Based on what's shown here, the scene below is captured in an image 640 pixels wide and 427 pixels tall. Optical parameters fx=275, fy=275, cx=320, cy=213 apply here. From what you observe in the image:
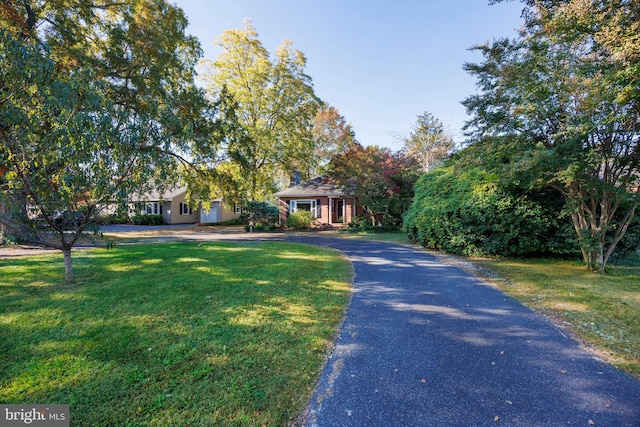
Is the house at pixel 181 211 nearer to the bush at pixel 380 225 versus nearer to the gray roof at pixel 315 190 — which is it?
the gray roof at pixel 315 190

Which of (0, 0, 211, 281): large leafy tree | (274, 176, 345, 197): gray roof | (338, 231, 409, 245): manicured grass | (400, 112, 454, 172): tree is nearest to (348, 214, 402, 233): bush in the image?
(338, 231, 409, 245): manicured grass

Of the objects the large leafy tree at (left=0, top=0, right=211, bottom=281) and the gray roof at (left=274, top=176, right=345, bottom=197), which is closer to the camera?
the large leafy tree at (left=0, top=0, right=211, bottom=281)

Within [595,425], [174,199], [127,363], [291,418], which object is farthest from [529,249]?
[174,199]

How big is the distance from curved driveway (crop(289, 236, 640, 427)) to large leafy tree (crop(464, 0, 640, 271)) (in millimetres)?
4589

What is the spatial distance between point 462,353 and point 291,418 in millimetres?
2128

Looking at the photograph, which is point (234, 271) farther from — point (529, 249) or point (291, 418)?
point (529, 249)

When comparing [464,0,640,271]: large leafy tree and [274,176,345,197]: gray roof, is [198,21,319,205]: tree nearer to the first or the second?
[274,176,345,197]: gray roof

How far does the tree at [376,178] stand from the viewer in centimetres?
1825

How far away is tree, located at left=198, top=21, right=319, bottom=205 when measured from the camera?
70.0ft

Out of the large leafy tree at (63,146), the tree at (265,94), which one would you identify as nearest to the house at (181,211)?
the tree at (265,94)

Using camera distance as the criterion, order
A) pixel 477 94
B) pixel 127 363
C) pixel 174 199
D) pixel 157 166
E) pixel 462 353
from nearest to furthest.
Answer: pixel 127 363 → pixel 462 353 → pixel 157 166 → pixel 477 94 → pixel 174 199

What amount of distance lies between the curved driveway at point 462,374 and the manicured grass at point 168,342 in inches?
14.8

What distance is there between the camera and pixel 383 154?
63.1 ft

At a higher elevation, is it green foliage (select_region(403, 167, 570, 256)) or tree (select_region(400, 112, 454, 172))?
tree (select_region(400, 112, 454, 172))
